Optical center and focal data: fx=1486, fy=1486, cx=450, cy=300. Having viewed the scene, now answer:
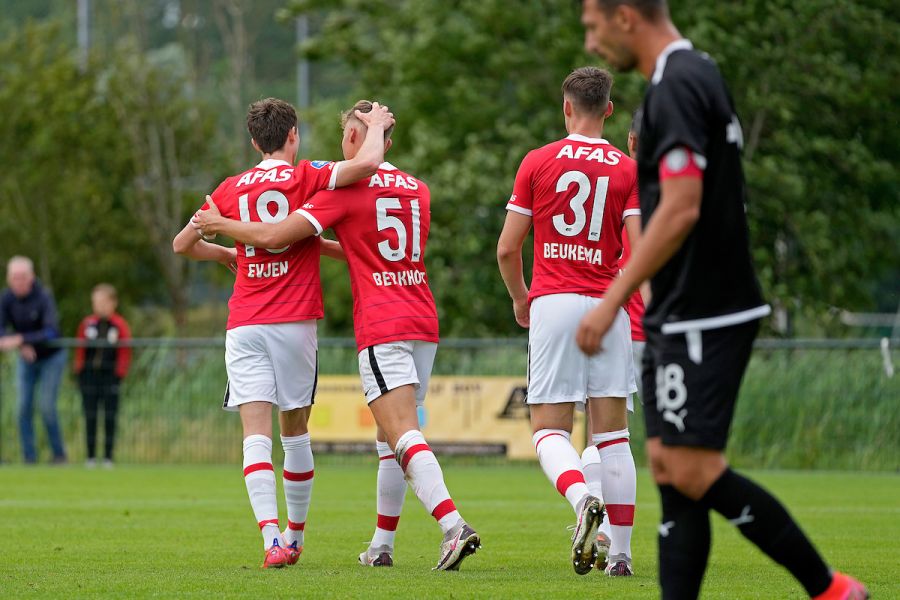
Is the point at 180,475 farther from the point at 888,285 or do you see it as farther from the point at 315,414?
the point at 888,285

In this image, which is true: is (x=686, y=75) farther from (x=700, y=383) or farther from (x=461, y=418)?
(x=461, y=418)

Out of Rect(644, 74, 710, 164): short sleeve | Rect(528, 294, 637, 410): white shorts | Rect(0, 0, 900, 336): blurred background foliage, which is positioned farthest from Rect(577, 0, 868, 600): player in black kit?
Rect(0, 0, 900, 336): blurred background foliage

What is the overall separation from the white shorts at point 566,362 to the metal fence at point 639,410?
10477 millimetres

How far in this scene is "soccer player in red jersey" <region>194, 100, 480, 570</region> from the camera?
7.24 metres

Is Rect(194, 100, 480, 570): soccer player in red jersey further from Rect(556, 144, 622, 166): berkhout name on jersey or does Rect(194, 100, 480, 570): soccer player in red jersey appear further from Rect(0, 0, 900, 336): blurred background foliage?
Rect(0, 0, 900, 336): blurred background foliage

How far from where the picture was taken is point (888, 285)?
5050cm

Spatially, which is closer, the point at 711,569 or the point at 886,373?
the point at 711,569

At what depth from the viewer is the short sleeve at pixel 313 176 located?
290 inches

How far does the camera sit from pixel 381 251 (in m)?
7.41

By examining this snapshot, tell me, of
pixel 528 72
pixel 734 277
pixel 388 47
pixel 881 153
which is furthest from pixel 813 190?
pixel 734 277

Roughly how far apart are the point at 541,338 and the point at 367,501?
5.75m

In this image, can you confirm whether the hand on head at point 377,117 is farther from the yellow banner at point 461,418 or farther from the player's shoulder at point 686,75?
the yellow banner at point 461,418

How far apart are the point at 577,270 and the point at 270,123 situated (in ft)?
5.67

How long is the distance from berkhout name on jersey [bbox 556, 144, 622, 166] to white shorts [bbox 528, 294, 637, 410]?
0.67m
